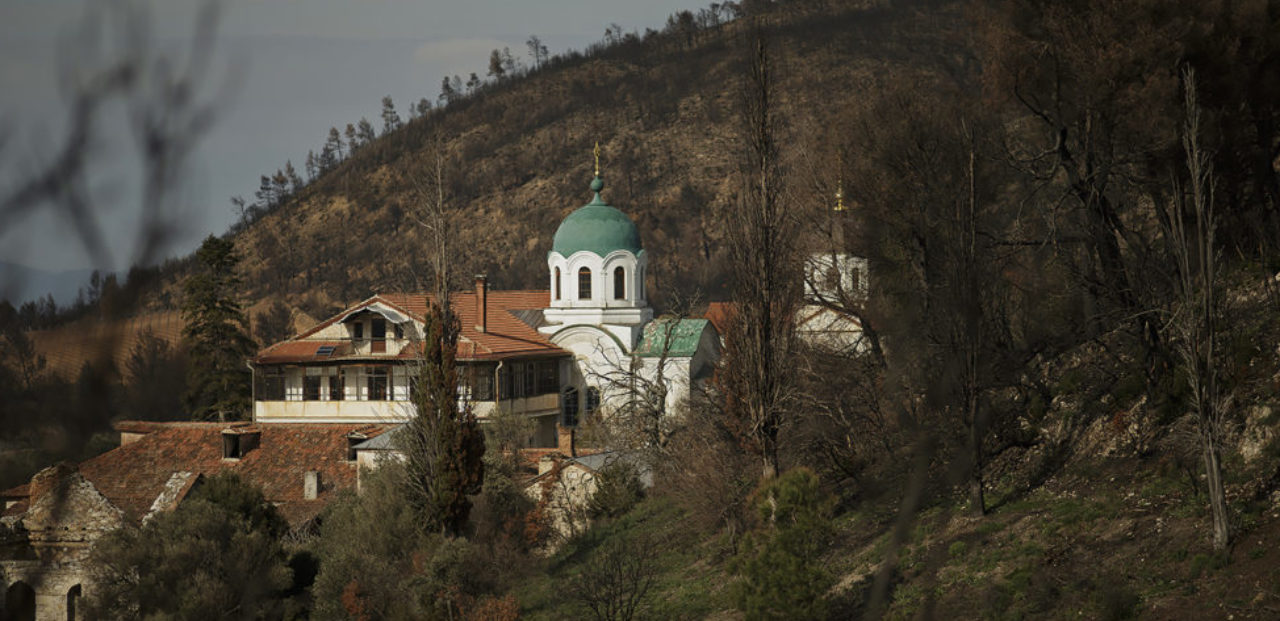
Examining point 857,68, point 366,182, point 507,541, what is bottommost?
point 507,541

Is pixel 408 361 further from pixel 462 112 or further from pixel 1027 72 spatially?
pixel 462 112

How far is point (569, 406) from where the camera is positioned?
4056 cm

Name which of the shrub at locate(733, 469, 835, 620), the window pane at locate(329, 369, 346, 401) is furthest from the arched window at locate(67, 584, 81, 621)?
the window pane at locate(329, 369, 346, 401)

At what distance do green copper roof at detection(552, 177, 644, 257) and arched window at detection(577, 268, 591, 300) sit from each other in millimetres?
811

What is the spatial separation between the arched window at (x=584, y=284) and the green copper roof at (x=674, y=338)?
2.75m

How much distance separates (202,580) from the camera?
1816cm

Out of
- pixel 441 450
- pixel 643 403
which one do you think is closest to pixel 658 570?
pixel 441 450

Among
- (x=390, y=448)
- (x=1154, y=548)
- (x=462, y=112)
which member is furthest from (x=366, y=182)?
(x=1154, y=548)

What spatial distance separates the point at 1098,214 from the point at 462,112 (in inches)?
4515

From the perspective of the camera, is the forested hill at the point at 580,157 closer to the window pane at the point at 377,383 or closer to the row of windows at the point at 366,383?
the row of windows at the point at 366,383

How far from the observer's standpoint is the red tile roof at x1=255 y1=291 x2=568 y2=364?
3606 cm

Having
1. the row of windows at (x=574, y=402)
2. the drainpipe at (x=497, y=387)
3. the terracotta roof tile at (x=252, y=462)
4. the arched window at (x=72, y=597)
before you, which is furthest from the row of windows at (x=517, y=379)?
the arched window at (x=72, y=597)

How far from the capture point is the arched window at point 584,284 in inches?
1677

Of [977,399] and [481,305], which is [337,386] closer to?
[481,305]
